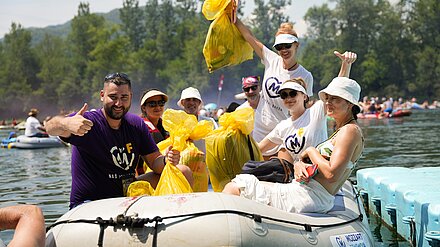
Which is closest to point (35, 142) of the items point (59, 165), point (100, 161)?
point (59, 165)

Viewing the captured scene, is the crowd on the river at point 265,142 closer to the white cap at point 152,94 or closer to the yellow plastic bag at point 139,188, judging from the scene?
the yellow plastic bag at point 139,188

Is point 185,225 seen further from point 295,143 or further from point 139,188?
point 295,143

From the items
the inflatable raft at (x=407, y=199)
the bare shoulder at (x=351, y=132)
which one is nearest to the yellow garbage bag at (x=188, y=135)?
the bare shoulder at (x=351, y=132)

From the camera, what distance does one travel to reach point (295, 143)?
6.13 meters

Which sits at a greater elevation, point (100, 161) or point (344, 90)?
point (344, 90)

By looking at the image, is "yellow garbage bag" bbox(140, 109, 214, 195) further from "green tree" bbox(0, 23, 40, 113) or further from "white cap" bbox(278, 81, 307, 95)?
"green tree" bbox(0, 23, 40, 113)

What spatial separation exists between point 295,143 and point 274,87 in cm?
91

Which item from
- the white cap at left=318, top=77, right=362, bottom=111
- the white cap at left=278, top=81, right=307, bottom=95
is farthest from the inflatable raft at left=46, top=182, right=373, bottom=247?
the white cap at left=278, top=81, right=307, bottom=95

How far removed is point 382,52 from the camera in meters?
71.7

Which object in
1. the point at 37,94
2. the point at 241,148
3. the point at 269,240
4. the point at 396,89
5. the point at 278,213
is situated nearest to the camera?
the point at 269,240

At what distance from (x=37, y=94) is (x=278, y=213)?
77.1 m

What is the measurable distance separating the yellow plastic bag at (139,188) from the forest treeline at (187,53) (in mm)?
63092

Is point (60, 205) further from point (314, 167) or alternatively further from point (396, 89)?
point (396, 89)

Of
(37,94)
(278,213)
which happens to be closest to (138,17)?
(37,94)
